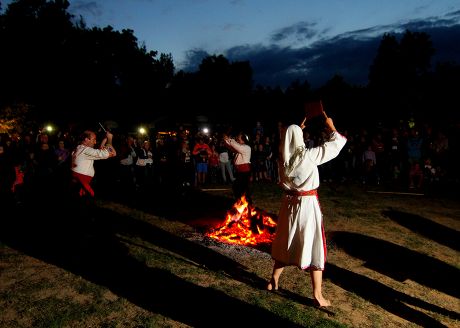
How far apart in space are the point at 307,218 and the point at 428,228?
18.7 ft

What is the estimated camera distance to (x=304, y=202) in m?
4.58

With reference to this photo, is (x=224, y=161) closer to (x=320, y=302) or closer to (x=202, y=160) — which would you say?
(x=202, y=160)

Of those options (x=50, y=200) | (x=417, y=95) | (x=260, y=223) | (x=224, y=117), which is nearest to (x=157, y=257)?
(x=260, y=223)

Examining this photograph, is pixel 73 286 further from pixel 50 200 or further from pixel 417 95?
pixel 417 95

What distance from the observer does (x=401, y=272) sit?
19.9 feet

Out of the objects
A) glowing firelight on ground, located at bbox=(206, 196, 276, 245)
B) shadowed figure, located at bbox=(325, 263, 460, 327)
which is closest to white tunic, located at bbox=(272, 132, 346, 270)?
shadowed figure, located at bbox=(325, 263, 460, 327)

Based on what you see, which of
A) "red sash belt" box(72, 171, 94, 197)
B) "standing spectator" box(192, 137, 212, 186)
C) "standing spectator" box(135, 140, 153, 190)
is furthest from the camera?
"standing spectator" box(192, 137, 212, 186)

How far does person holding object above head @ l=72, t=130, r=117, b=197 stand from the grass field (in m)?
0.59

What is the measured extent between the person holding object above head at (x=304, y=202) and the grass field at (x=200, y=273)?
674 mm

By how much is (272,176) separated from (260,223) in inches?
318

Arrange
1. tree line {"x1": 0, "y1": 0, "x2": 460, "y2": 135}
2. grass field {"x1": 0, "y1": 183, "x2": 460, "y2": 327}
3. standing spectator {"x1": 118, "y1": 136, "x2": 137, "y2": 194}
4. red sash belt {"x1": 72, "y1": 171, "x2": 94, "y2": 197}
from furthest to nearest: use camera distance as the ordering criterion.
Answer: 1. tree line {"x1": 0, "y1": 0, "x2": 460, "y2": 135}
2. standing spectator {"x1": 118, "y1": 136, "x2": 137, "y2": 194}
3. red sash belt {"x1": 72, "y1": 171, "x2": 94, "y2": 197}
4. grass field {"x1": 0, "y1": 183, "x2": 460, "y2": 327}

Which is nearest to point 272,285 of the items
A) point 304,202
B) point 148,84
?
point 304,202

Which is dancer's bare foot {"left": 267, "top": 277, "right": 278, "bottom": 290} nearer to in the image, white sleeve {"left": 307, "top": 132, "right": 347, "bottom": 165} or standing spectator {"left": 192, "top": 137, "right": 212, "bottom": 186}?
white sleeve {"left": 307, "top": 132, "right": 347, "bottom": 165}

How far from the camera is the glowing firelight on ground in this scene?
7.71 meters
